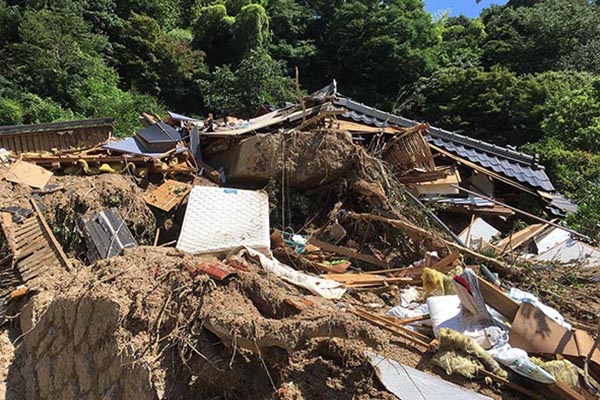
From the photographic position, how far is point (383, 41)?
72.4 ft

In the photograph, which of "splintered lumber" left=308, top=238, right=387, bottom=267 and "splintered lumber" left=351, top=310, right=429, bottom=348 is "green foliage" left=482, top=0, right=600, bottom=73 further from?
"splintered lumber" left=351, top=310, right=429, bottom=348

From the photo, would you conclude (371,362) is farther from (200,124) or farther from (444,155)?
(200,124)

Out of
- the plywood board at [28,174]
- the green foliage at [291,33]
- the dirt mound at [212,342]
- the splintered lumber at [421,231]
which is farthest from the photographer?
the green foliage at [291,33]

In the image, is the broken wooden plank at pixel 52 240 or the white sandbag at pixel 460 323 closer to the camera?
the white sandbag at pixel 460 323

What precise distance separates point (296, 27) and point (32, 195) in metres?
22.4

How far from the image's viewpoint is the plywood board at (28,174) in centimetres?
589

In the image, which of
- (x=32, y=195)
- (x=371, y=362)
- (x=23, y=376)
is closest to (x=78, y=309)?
(x=23, y=376)

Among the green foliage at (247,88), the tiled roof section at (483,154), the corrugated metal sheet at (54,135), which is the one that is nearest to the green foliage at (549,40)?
the green foliage at (247,88)

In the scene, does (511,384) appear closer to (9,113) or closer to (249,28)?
(9,113)

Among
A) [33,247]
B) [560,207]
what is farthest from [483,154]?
[33,247]

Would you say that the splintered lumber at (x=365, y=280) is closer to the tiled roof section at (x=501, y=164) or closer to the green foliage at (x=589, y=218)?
the green foliage at (x=589, y=218)

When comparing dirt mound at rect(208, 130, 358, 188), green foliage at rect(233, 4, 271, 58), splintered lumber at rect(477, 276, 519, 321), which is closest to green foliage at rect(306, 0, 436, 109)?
green foliage at rect(233, 4, 271, 58)

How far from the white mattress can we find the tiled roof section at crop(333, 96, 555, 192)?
3.09 m

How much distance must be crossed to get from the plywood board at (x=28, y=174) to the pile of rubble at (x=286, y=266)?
3 centimetres
